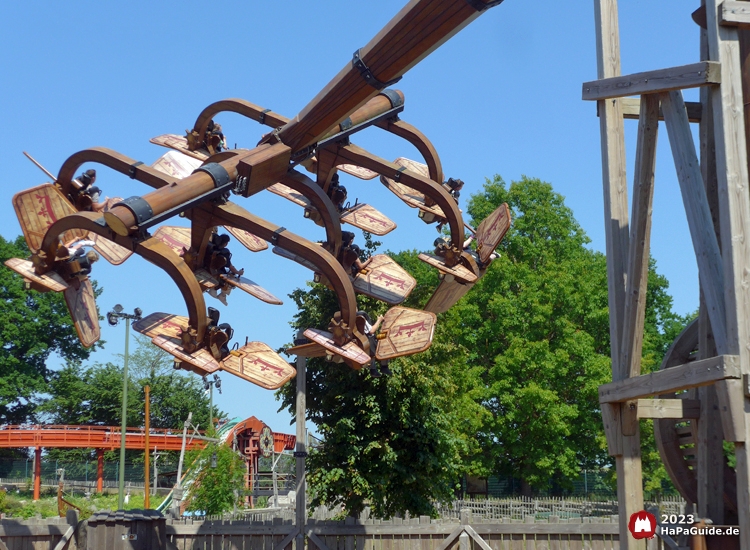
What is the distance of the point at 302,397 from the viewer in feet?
43.6

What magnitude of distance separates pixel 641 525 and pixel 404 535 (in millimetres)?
4939

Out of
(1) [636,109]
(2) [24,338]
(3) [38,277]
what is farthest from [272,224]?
(2) [24,338]

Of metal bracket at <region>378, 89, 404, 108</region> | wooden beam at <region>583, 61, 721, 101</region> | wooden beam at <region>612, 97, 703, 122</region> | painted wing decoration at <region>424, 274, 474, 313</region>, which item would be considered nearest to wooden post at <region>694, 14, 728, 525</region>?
wooden beam at <region>612, 97, 703, 122</region>

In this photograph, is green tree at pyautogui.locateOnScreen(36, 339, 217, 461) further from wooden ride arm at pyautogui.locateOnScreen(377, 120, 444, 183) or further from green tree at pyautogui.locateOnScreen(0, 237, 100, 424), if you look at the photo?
wooden ride arm at pyautogui.locateOnScreen(377, 120, 444, 183)

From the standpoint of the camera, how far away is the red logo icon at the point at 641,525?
289 inches

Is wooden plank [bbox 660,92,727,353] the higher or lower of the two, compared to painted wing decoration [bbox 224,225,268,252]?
lower

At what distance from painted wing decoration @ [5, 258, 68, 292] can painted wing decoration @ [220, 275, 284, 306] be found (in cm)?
198

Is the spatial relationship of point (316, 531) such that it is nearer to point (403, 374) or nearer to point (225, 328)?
point (225, 328)

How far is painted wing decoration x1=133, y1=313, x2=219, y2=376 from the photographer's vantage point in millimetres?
9180

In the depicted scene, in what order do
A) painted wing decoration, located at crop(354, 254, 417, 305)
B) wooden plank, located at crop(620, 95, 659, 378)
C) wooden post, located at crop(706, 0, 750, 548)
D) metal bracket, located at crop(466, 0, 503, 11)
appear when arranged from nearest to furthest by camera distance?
wooden post, located at crop(706, 0, 750, 548), metal bracket, located at crop(466, 0, 503, 11), wooden plank, located at crop(620, 95, 659, 378), painted wing decoration, located at crop(354, 254, 417, 305)

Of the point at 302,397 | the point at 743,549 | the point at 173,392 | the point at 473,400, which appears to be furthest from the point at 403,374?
the point at 173,392

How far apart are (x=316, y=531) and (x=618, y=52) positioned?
24.9 ft

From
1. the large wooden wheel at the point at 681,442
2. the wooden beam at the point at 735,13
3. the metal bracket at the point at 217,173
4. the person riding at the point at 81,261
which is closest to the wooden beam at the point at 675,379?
the large wooden wheel at the point at 681,442

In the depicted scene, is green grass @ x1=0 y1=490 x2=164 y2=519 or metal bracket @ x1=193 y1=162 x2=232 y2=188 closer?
metal bracket @ x1=193 y1=162 x2=232 y2=188
